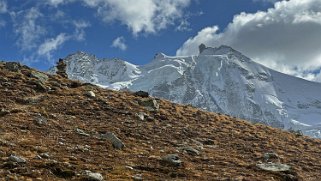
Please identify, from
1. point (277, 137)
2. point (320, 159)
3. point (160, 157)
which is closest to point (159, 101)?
point (277, 137)

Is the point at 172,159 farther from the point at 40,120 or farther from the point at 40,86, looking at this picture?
the point at 40,86

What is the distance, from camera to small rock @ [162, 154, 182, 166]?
A: 32312 mm

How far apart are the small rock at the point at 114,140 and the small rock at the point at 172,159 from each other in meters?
3.50

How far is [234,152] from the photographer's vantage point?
40.1 meters

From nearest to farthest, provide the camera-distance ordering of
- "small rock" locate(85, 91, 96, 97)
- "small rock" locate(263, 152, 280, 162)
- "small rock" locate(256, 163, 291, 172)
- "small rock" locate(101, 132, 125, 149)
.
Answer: "small rock" locate(256, 163, 291, 172), "small rock" locate(101, 132, 125, 149), "small rock" locate(263, 152, 280, 162), "small rock" locate(85, 91, 96, 97)

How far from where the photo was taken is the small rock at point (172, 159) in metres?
32.3

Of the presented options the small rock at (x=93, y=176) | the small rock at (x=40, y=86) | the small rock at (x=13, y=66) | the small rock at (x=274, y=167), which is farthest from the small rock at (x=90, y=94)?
the small rock at (x=93, y=176)

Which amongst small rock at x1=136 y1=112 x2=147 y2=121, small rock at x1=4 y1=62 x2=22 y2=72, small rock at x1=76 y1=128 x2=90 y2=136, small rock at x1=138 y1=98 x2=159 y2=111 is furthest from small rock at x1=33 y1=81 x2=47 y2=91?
small rock at x1=76 y1=128 x2=90 y2=136

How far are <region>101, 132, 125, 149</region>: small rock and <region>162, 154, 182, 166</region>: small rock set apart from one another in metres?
3.50

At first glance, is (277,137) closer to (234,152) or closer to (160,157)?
(234,152)

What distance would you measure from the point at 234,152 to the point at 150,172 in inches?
460

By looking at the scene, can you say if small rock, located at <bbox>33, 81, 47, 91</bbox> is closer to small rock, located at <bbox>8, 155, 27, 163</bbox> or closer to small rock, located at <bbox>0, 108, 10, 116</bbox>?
small rock, located at <bbox>0, 108, 10, 116</bbox>

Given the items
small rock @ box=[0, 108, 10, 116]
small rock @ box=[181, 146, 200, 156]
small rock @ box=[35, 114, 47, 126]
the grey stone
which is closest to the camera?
small rock @ box=[181, 146, 200, 156]

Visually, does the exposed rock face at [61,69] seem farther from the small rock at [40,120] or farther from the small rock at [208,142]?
the small rock at [208,142]
